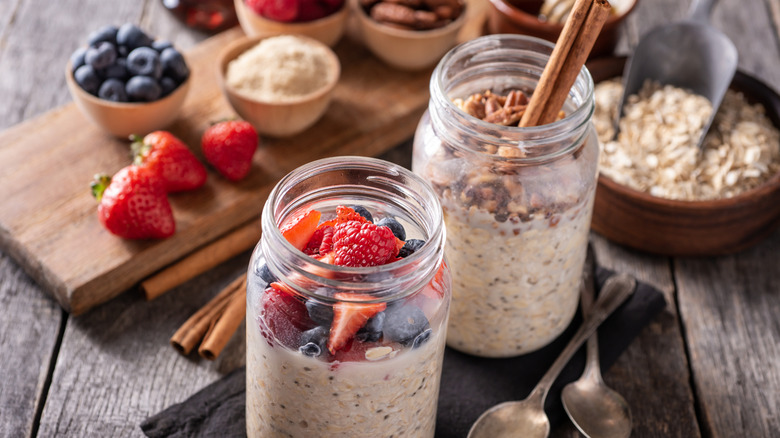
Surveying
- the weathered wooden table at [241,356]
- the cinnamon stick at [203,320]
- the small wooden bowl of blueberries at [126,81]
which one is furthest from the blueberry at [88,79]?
the cinnamon stick at [203,320]

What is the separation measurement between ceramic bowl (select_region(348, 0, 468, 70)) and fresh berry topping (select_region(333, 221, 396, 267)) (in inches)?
38.0

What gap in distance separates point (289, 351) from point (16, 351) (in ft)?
2.18

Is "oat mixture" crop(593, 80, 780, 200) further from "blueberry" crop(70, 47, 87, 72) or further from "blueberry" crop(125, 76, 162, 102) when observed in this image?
"blueberry" crop(70, 47, 87, 72)

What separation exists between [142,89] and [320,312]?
0.90m

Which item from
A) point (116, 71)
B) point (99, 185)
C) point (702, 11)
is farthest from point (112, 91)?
point (702, 11)

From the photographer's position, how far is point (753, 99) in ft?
5.79

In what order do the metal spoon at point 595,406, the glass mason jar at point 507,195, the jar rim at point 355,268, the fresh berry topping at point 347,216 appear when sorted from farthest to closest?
the metal spoon at point 595,406 < the glass mason jar at point 507,195 < the fresh berry topping at point 347,216 < the jar rim at point 355,268

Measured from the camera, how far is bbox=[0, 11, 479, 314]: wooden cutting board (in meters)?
1.46

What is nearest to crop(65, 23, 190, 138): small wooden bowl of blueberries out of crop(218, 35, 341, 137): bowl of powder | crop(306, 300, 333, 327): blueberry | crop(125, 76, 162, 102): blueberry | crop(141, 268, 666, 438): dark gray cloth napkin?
crop(125, 76, 162, 102): blueberry

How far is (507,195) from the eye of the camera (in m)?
1.17

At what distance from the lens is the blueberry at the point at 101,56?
1.63 meters

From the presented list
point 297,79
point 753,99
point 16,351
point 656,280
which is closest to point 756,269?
point 656,280

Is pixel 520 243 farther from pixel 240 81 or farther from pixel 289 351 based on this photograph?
pixel 240 81

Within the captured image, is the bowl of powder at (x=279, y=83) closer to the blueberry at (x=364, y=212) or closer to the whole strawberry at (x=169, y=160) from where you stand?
the whole strawberry at (x=169, y=160)
